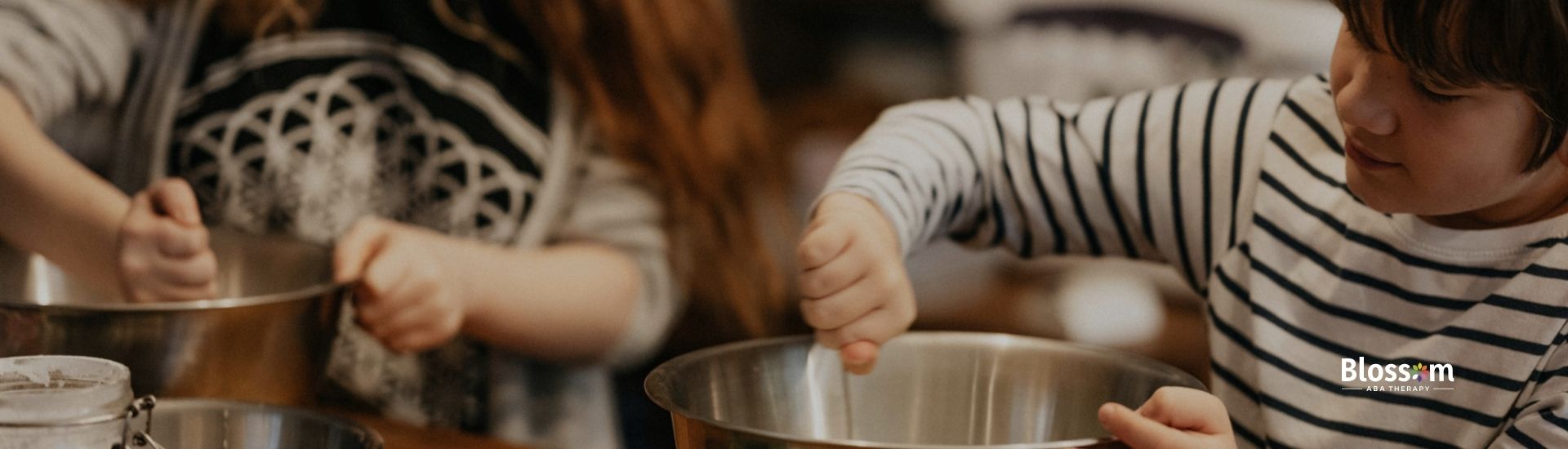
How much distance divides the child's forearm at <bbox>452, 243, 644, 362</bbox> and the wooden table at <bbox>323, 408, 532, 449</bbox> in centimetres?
21

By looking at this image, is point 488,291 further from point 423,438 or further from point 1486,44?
point 1486,44

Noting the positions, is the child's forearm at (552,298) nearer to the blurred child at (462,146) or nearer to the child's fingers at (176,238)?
the blurred child at (462,146)

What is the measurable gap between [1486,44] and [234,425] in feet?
1.70

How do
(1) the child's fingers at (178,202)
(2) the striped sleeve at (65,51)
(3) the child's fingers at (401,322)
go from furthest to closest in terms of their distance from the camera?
(2) the striped sleeve at (65,51)
(3) the child's fingers at (401,322)
(1) the child's fingers at (178,202)

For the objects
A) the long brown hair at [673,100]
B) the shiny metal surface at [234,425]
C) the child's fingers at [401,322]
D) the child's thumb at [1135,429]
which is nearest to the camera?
the child's thumb at [1135,429]

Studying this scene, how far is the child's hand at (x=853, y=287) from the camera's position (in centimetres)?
59

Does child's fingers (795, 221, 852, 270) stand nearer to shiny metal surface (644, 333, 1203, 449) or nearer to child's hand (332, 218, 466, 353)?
shiny metal surface (644, 333, 1203, 449)

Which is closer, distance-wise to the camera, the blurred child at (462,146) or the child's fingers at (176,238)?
the child's fingers at (176,238)

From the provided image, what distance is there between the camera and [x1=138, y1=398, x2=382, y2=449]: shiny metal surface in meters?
0.55

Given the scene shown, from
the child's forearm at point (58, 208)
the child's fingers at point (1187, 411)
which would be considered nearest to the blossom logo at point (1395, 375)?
the child's fingers at point (1187, 411)

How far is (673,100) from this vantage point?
→ 1.14m

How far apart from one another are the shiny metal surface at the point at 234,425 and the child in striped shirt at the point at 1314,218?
0.22 m

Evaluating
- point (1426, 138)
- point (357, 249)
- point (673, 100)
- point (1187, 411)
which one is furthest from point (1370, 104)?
point (673, 100)

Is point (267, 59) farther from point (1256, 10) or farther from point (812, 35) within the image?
point (1256, 10)
